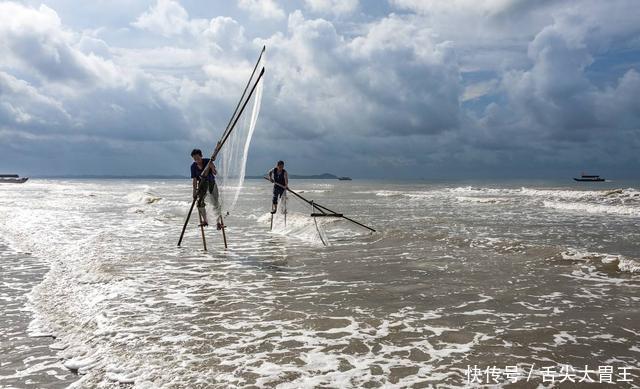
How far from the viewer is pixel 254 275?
26.5 ft

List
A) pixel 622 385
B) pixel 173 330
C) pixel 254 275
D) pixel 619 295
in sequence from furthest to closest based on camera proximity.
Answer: pixel 254 275 < pixel 619 295 < pixel 173 330 < pixel 622 385

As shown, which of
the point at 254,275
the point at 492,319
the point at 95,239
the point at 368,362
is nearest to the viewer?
the point at 368,362

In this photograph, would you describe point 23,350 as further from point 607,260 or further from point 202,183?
point 607,260

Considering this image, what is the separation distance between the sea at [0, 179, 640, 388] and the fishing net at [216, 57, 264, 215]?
1.62m

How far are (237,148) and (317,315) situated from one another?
184 inches

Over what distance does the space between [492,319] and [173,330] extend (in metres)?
4.04

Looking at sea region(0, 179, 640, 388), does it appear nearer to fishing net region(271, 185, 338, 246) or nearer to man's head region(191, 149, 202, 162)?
fishing net region(271, 185, 338, 246)

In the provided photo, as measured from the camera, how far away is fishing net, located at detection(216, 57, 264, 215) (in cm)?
852

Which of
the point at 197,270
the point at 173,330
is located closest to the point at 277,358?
the point at 173,330

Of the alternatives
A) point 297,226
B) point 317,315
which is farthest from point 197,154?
point 317,315

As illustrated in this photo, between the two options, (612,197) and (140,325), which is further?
(612,197)

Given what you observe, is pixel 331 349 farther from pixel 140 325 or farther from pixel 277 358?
pixel 140 325

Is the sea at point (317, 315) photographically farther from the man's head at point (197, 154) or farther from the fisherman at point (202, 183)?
→ the man's head at point (197, 154)

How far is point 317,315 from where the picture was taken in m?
5.69
